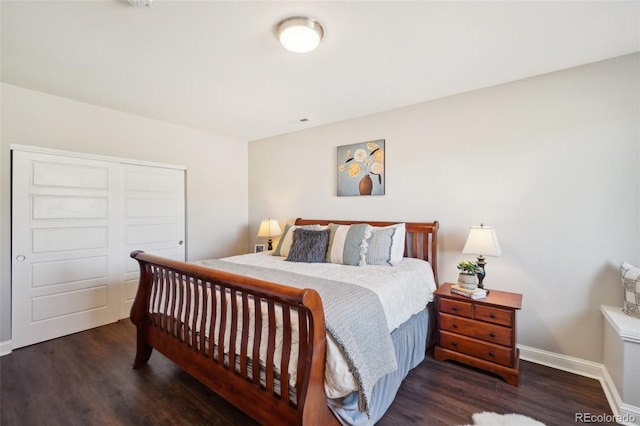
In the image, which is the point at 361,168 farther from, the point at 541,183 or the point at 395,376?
the point at 395,376

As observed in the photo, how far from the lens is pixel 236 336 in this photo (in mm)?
1636

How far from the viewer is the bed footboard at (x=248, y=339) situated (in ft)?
4.25

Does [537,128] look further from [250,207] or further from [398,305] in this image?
[250,207]

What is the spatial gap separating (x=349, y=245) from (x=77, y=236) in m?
3.02

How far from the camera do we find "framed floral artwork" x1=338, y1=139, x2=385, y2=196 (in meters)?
3.36

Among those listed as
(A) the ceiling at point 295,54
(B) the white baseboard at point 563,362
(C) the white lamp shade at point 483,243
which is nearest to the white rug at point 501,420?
(B) the white baseboard at point 563,362

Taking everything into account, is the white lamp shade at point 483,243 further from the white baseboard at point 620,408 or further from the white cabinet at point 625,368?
the white baseboard at point 620,408

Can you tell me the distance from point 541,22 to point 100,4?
108 inches

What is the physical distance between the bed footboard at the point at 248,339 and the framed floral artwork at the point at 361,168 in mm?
2219

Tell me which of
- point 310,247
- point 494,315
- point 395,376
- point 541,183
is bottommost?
point 395,376

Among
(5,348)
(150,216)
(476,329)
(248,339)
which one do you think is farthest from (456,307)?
(5,348)

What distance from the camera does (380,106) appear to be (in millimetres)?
3188

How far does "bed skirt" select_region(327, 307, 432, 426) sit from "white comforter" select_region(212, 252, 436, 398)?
0.34 ft

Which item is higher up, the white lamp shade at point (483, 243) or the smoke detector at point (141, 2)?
the smoke detector at point (141, 2)
